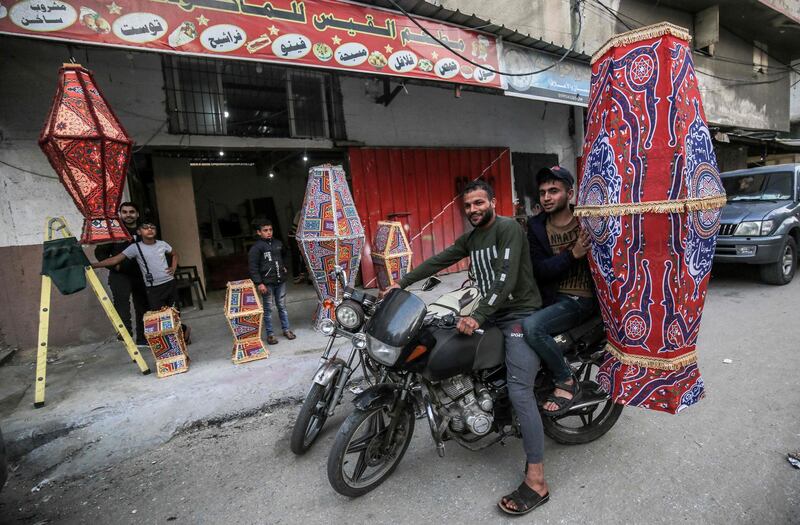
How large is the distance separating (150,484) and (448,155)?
710 cm

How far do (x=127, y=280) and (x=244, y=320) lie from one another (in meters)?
1.80

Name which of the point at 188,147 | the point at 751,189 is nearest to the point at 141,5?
the point at 188,147

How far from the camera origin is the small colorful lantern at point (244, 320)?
4.10 m

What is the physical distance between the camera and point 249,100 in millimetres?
6312

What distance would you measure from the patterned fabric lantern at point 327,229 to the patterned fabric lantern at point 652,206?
3.24m

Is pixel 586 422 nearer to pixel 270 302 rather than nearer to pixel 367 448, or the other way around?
pixel 367 448

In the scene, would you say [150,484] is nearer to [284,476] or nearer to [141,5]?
[284,476]

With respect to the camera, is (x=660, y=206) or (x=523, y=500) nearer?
(x=660, y=206)

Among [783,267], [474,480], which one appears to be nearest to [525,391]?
[474,480]

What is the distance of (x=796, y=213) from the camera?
6203 millimetres

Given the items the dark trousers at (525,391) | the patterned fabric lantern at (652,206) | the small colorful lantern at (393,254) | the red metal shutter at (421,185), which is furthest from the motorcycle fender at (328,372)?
the red metal shutter at (421,185)

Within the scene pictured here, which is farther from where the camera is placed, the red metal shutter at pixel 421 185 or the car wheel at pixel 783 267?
the red metal shutter at pixel 421 185

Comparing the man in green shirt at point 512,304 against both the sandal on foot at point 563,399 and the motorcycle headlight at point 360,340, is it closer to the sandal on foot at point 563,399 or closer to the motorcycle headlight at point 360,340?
the sandal on foot at point 563,399

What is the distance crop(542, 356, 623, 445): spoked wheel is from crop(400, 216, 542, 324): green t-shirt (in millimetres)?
656
